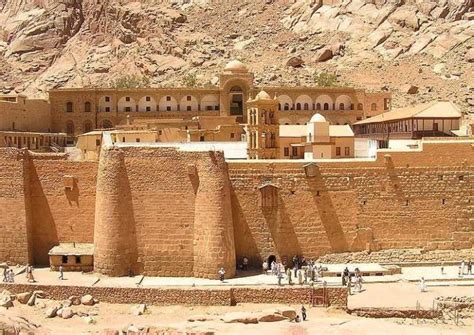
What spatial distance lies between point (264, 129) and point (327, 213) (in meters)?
5.08

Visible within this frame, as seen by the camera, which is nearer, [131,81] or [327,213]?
[327,213]

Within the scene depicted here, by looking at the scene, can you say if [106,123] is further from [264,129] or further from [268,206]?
[268,206]

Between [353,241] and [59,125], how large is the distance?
23.6 metres

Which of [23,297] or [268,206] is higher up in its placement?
[268,206]

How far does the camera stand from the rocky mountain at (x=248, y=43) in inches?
2090

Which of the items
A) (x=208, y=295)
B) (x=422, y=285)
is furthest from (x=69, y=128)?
(x=422, y=285)

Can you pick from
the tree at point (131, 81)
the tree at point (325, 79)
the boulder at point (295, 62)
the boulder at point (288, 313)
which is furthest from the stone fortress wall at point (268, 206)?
the boulder at point (295, 62)

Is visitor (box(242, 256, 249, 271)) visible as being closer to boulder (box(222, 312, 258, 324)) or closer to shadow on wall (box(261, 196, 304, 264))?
shadow on wall (box(261, 196, 304, 264))

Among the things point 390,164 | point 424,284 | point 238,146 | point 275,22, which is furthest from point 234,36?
point 424,284

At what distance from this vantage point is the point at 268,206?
24.8 metres

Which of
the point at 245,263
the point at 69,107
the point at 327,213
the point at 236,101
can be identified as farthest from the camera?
Result: the point at 236,101

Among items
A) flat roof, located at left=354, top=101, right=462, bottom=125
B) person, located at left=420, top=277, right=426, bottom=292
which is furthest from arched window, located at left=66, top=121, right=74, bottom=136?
person, located at left=420, top=277, right=426, bottom=292

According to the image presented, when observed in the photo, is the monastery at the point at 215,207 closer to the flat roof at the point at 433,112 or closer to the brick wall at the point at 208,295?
the brick wall at the point at 208,295

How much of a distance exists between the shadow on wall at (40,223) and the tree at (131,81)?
23.7m
